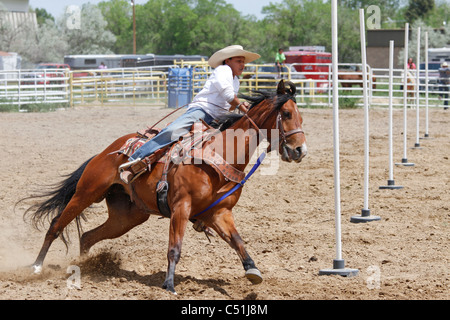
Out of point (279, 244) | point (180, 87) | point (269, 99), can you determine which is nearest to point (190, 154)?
point (269, 99)

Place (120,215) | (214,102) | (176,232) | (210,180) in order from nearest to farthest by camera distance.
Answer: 1. (176,232)
2. (210,180)
3. (214,102)
4. (120,215)

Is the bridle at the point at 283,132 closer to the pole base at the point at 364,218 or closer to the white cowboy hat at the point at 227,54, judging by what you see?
the white cowboy hat at the point at 227,54

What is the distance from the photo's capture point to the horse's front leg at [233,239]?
545 cm

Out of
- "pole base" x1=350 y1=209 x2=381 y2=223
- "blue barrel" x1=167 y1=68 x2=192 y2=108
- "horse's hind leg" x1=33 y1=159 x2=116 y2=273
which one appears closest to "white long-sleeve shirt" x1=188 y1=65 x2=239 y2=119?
"horse's hind leg" x1=33 y1=159 x2=116 y2=273

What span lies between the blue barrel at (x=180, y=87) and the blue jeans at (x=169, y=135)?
17.6 m

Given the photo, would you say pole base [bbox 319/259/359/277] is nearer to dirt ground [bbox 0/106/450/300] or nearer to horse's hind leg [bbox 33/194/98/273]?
dirt ground [bbox 0/106/450/300]

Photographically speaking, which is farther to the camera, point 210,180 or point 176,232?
point 210,180

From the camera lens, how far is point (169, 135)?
6039 millimetres

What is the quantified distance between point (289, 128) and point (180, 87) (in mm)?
18494

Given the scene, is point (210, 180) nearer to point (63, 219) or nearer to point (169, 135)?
point (169, 135)

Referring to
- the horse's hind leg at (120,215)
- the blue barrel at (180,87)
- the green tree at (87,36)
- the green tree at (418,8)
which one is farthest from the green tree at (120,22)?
the horse's hind leg at (120,215)
